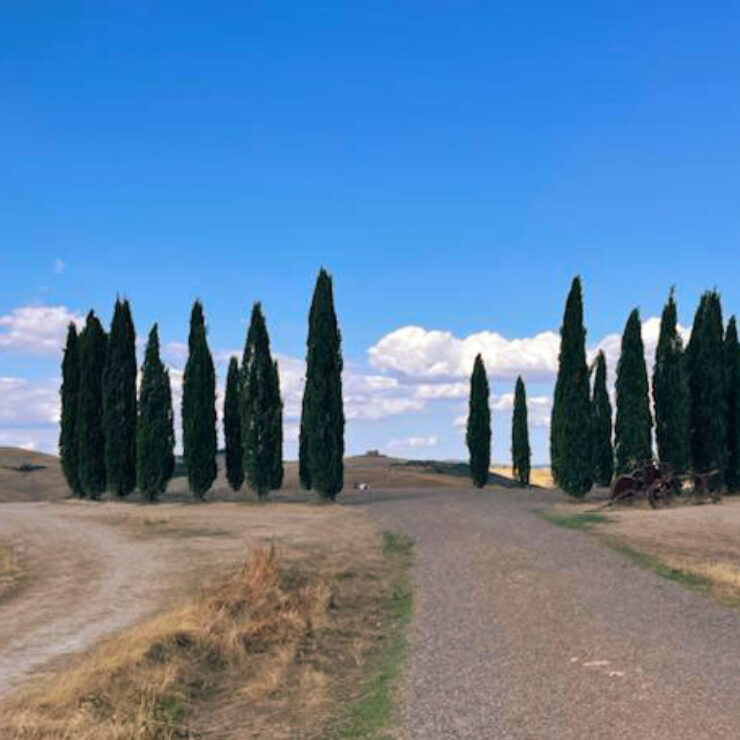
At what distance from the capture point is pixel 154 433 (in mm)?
40625

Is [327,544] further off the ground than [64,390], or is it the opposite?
[64,390]

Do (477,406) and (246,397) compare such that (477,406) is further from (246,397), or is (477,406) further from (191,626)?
(191,626)

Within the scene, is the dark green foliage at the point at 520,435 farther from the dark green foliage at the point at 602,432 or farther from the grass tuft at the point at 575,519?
the grass tuft at the point at 575,519

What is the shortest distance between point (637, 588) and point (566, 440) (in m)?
22.2

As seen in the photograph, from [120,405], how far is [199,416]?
4806mm

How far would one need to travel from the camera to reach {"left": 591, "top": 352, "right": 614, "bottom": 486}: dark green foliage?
1866 inches

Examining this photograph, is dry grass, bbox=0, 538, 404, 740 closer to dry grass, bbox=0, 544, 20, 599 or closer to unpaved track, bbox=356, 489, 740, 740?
unpaved track, bbox=356, 489, 740, 740

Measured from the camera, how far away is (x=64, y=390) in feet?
149

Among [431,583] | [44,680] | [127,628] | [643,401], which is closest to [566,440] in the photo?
[643,401]

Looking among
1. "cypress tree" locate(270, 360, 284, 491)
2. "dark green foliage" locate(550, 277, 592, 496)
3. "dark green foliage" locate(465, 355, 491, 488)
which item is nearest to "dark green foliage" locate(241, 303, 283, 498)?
"cypress tree" locate(270, 360, 284, 491)

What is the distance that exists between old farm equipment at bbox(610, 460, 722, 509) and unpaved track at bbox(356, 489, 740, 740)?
14393 mm

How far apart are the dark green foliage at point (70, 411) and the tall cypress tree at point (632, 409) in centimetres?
2762

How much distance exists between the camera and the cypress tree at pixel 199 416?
40062 millimetres

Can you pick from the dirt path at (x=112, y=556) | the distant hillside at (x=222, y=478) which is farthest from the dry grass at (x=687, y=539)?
the distant hillside at (x=222, y=478)
